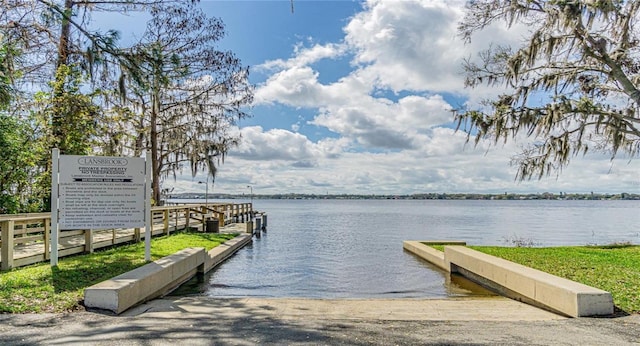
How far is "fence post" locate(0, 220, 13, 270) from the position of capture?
7.62 meters

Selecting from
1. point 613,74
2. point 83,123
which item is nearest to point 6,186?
point 83,123

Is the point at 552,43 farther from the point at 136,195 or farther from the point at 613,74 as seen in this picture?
the point at 136,195

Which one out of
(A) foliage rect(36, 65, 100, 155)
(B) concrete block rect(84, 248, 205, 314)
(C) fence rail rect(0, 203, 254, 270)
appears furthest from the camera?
(A) foliage rect(36, 65, 100, 155)

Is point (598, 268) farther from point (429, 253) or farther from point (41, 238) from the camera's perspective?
point (41, 238)

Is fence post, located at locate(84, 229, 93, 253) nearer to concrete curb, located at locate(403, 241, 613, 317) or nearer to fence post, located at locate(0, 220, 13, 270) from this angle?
fence post, located at locate(0, 220, 13, 270)

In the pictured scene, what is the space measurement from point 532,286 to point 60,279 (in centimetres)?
713

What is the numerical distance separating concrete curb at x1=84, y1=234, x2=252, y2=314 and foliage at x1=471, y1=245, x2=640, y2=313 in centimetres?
635

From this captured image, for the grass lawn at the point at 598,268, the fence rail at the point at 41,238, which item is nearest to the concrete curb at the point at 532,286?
the grass lawn at the point at 598,268

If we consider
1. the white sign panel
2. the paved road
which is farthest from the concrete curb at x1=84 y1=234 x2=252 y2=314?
the white sign panel

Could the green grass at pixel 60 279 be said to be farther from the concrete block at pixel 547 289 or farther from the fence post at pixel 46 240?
the concrete block at pixel 547 289

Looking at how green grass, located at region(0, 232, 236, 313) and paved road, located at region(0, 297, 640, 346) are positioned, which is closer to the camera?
paved road, located at region(0, 297, 640, 346)

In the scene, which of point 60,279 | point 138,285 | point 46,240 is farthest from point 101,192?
point 138,285

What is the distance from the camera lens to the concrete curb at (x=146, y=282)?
5512 millimetres

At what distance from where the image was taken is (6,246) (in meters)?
7.69
